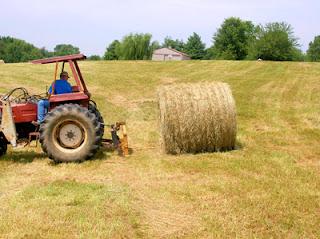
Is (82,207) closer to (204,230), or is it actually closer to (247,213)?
(204,230)

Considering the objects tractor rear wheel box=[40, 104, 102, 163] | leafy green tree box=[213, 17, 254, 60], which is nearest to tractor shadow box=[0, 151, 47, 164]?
tractor rear wheel box=[40, 104, 102, 163]

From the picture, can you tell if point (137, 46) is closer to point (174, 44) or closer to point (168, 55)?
point (168, 55)

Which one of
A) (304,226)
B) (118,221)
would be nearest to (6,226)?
(118,221)

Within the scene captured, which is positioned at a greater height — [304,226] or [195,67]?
[195,67]

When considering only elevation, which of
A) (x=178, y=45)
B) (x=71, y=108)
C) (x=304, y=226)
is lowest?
(x=304, y=226)

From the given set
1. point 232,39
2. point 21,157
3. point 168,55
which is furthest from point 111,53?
point 21,157

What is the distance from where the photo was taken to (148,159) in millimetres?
6816

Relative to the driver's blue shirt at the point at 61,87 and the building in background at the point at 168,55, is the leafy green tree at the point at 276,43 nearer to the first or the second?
the building in background at the point at 168,55

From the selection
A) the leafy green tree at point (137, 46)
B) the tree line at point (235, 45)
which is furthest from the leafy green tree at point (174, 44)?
the leafy green tree at point (137, 46)

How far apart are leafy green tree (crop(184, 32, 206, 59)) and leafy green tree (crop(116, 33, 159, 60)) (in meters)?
33.2

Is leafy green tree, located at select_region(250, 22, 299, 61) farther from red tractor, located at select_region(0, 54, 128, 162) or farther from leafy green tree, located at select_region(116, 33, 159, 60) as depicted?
red tractor, located at select_region(0, 54, 128, 162)

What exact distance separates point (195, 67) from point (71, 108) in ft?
63.7

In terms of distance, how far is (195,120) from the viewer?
697cm

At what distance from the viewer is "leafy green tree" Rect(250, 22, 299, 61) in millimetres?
44438
